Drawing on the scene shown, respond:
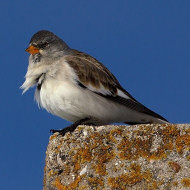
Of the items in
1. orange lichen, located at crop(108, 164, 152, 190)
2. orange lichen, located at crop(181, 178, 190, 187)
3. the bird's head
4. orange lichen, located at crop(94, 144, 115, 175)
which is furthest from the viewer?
the bird's head

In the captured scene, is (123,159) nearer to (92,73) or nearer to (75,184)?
(75,184)

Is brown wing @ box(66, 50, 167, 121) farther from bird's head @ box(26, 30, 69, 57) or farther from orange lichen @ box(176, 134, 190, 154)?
orange lichen @ box(176, 134, 190, 154)

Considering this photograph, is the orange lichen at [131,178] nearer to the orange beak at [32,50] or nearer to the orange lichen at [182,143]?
the orange lichen at [182,143]

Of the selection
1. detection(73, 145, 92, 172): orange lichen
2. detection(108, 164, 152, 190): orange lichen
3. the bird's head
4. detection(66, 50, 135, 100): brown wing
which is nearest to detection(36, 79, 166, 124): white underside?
detection(66, 50, 135, 100): brown wing

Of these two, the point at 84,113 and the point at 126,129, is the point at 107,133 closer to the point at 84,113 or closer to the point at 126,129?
the point at 126,129

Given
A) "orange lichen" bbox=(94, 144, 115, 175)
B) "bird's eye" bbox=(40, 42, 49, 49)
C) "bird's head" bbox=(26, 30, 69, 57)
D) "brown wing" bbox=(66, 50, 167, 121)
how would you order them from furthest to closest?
"bird's eye" bbox=(40, 42, 49, 49) < "bird's head" bbox=(26, 30, 69, 57) < "brown wing" bbox=(66, 50, 167, 121) < "orange lichen" bbox=(94, 144, 115, 175)

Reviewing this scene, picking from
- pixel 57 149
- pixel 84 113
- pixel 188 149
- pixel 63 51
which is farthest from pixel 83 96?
pixel 188 149

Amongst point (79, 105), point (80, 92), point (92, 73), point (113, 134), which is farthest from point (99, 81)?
point (113, 134)
